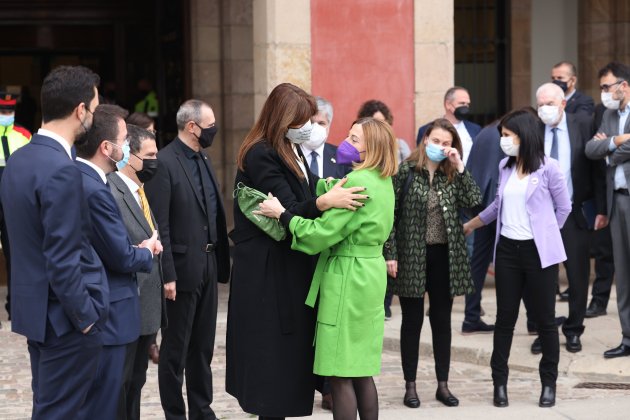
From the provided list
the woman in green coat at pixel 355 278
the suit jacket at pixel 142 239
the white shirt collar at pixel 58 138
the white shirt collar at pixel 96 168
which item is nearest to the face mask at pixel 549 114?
the woman in green coat at pixel 355 278

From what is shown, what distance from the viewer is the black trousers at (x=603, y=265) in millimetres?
9977

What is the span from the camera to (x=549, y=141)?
8891mm

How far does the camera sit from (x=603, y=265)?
9969 mm

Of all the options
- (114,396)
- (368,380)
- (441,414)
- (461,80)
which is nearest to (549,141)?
(441,414)

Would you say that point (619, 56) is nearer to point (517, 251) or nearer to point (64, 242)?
point (517, 251)

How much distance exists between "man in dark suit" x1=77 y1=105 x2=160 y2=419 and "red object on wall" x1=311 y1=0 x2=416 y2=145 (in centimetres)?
540

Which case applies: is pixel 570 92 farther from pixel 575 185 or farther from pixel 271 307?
pixel 271 307

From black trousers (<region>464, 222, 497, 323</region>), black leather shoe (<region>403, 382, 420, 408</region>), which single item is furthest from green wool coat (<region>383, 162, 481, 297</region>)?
black trousers (<region>464, 222, 497, 323</region>)

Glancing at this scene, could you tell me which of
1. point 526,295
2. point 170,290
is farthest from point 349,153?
point 526,295

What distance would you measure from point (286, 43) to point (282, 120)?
4769mm

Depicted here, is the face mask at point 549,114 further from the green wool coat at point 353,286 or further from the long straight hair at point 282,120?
the long straight hair at point 282,120

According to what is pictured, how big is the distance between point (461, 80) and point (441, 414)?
825cm

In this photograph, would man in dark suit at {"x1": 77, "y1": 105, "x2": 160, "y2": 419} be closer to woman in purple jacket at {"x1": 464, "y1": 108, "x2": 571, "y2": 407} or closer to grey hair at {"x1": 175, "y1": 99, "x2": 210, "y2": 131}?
grey hair at {"x1": 175, "y1": 99, "x2": 210, "y2": 131}

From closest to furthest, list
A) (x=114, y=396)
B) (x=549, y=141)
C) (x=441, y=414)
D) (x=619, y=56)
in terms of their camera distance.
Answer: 1. (x=114, y=396)
2. (x=441, y=414)
3. (x=549, y=141)
4. (x=619, y=56)
